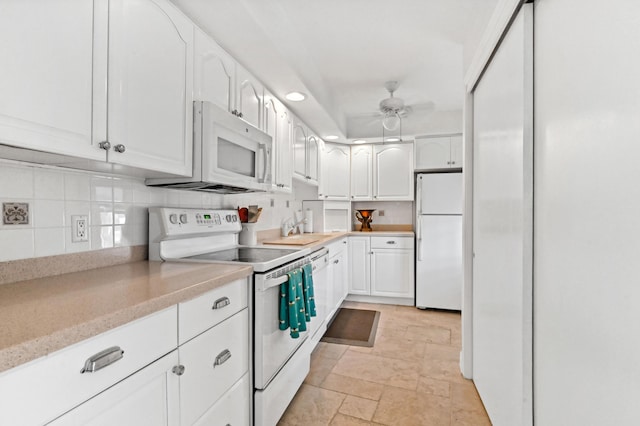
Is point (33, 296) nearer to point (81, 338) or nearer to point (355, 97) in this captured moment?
point (81, 338)

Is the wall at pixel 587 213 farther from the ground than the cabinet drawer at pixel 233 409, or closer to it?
farther from the ground

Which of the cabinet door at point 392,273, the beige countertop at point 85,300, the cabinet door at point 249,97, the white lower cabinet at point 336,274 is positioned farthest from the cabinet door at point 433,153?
the beige countertop at point 85,300

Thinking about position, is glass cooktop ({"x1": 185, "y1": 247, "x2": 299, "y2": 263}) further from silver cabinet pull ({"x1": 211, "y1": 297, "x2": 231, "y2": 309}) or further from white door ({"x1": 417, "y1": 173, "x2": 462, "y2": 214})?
white door ({"x1": 417, "y1": 173, "x2": 462, "y2": 214})

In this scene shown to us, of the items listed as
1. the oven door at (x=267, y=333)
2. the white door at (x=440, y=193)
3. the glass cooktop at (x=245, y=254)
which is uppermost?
the white door at (x=440, y=193)

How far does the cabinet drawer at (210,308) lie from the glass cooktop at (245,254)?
38 centimetres

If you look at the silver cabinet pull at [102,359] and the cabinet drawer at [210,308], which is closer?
the silver cabinet pull at [102,359]

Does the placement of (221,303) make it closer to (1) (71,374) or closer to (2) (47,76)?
(1) (71,374)

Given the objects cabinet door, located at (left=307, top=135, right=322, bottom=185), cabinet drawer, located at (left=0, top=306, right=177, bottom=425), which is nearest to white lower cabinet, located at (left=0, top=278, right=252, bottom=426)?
cabinet drawer, located at (left=0, top=306, right=177, bottom=425)

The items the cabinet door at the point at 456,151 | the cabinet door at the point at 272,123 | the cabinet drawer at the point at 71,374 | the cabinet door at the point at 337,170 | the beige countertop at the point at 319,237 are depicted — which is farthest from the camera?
the cabinet door at the point at 337,170

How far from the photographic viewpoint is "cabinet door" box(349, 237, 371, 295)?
13.5 feet

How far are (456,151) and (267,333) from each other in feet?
10.9

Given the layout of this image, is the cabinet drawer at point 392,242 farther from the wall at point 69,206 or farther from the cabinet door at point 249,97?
the wall at point 69,206

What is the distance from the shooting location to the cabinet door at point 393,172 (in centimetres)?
421

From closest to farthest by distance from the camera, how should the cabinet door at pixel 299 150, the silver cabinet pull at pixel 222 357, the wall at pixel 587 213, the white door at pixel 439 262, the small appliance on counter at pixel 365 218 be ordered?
the wall at pixel 587 213 → the silver cabinet pull at pixel 222 357 → the cabinet door at pixel 299 150 → the white door at pixel 439 262 → the small appliance on counter at pixel 365 218
